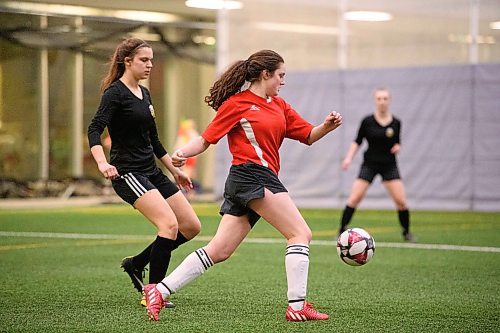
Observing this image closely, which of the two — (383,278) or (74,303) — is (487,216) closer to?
(383,278)

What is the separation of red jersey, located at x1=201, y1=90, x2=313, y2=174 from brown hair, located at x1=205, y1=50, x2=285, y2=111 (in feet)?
0.27

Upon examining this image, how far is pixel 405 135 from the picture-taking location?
23.3 m

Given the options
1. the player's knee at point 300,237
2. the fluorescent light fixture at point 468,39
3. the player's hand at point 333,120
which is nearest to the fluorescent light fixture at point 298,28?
the fluorescent light fixture at point 468,39

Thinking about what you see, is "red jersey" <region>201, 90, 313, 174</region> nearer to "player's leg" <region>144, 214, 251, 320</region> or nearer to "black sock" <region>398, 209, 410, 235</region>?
"player's leg" <region>144, 214, 251, 320</region>

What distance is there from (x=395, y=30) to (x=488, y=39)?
2.09m

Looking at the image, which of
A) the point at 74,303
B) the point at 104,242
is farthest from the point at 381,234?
the point at 74,303

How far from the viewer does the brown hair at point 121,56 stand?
8516mm

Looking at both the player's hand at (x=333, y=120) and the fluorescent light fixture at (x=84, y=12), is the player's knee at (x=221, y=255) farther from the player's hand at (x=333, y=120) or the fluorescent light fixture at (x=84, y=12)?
the fluorescent light fixture at (x=84, y=12)

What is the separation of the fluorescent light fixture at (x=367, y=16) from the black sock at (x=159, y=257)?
15850 mm

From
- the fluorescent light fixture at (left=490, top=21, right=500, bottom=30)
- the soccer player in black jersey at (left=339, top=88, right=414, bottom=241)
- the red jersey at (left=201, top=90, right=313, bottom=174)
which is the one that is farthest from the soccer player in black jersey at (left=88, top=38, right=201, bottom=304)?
the fluorescent light fixture at (left=490, top=21, right=500, bottom=30)

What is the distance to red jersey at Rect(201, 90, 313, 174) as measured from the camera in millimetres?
7617

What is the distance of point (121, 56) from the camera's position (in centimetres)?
855

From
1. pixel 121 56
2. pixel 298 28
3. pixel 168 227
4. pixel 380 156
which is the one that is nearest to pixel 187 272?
pixel 168 227

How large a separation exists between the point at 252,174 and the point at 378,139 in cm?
713
